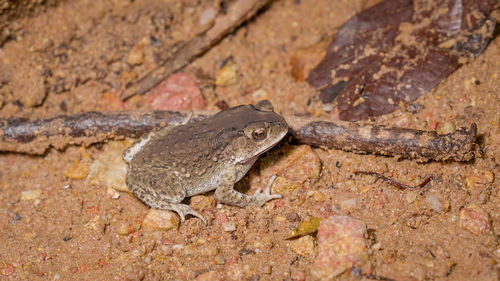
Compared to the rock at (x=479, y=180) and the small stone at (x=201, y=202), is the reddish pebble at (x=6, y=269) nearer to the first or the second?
the small stone at (x=201, y=202)

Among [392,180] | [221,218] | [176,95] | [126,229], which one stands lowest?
[392,180]

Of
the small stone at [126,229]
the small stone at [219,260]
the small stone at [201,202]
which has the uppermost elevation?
the small stone at [126,229]

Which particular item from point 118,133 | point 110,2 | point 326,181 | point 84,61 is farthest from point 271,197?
point 110,2

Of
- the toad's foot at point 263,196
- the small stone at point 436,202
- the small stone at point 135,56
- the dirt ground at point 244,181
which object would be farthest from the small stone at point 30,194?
the small stone at point 436,202

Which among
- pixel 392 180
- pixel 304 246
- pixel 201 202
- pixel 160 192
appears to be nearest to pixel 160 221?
pixel 160 192

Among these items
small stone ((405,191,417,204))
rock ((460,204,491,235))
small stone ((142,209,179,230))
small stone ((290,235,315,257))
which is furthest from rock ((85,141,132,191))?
rock ((460,204,491,235))

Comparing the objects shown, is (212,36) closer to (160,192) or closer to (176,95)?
(176,95)

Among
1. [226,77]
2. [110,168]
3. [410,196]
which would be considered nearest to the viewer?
[410,196]
